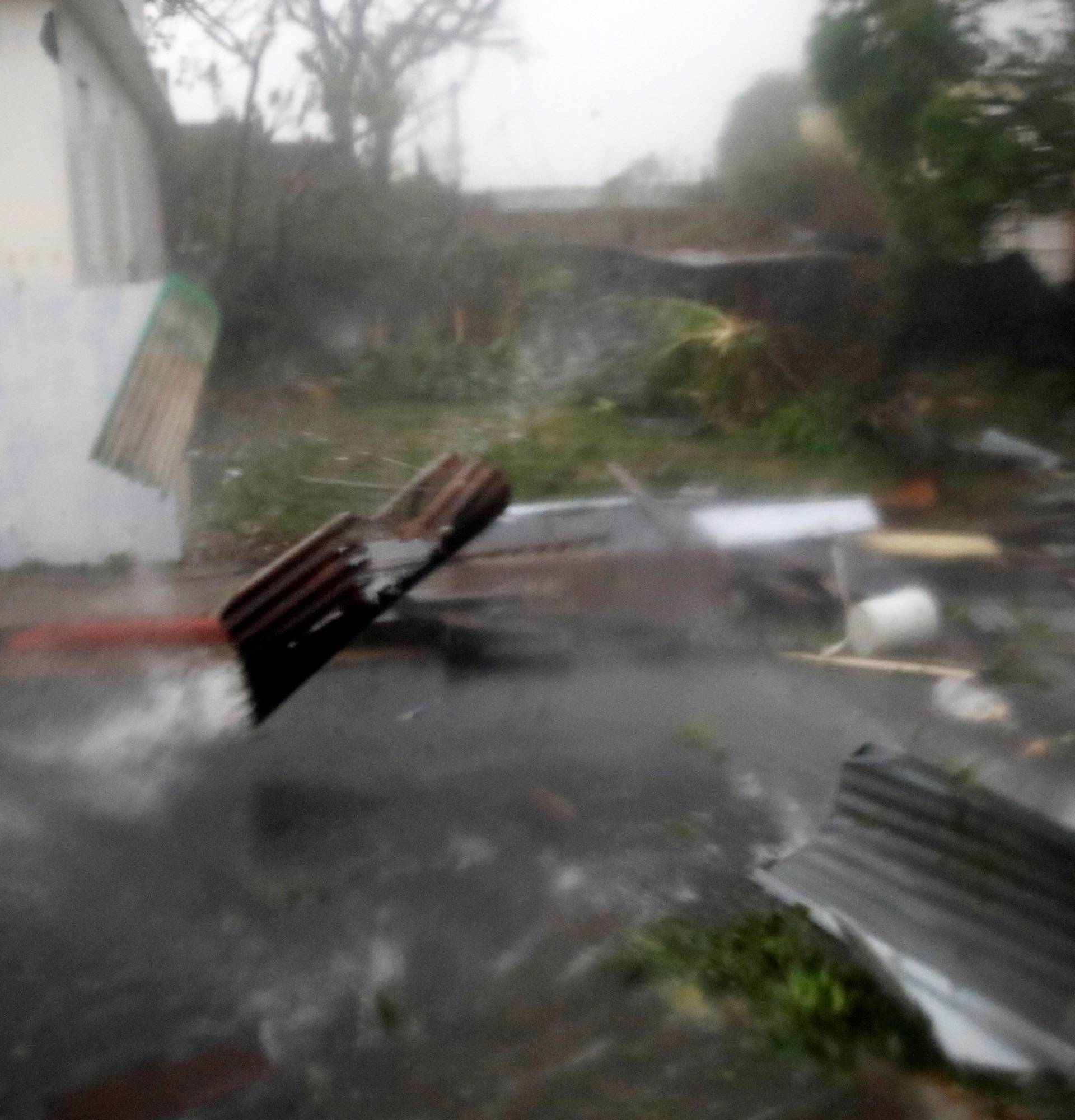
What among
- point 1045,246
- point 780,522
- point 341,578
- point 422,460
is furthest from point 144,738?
point 1045,246

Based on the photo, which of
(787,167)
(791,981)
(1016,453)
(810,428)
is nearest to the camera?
(791,981)

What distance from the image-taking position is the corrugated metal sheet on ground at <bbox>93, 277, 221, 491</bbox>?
22.5 ft

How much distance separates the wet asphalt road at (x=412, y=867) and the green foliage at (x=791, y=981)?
0.32 ft

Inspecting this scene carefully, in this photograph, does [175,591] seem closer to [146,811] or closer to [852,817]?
[146,811]

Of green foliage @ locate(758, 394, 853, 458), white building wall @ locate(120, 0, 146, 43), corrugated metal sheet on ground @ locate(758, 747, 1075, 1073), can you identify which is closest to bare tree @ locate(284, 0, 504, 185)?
white building wall @ locate(120, 0, 146, 43)

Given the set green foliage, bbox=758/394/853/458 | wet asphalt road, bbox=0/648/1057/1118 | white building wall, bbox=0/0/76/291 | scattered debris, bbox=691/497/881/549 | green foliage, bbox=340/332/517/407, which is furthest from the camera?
green foliage, bbox=340/332/517/407

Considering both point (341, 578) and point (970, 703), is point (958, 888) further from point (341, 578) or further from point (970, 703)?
point (341, 578)

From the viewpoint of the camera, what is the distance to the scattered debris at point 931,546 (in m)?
6.77

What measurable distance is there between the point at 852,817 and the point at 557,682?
2165 mm

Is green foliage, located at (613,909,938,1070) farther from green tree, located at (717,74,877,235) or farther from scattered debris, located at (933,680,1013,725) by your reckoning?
green tree, located at (717,74,877,235)

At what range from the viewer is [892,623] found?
598 cm

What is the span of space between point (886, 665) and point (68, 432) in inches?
187

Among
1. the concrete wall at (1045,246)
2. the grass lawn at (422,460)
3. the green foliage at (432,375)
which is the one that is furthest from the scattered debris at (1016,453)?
the green foliage at (432,375)

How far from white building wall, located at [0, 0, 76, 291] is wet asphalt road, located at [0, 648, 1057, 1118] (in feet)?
9.86
